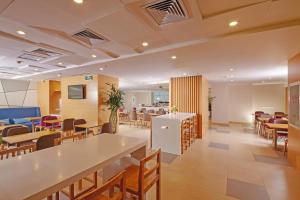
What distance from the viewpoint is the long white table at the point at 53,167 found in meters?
1.00

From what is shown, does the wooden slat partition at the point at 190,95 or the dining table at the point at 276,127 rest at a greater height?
the wooden slat partition at the point at 190,95

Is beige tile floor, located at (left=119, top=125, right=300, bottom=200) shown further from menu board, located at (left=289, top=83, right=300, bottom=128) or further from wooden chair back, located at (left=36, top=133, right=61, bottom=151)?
wooden chair back, located at (left=36, top=133, right=61, bottom=151)

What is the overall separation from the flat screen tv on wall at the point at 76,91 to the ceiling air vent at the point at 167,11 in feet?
17.8

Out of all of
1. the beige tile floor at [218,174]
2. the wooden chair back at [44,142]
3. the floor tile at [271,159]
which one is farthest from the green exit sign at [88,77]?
the floor tile at [271,159]

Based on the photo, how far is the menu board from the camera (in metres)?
3.40

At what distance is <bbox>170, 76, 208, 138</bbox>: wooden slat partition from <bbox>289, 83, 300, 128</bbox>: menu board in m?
2.83

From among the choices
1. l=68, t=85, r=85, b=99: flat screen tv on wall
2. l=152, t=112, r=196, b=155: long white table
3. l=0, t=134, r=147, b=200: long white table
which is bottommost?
l=152, t=112, r=196, b=155: long white table

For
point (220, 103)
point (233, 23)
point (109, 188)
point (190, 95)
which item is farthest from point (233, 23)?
point (220, 103)

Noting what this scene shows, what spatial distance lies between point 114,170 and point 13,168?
1.07m

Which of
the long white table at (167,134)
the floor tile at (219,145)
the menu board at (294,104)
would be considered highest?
the menu board at (294,104)

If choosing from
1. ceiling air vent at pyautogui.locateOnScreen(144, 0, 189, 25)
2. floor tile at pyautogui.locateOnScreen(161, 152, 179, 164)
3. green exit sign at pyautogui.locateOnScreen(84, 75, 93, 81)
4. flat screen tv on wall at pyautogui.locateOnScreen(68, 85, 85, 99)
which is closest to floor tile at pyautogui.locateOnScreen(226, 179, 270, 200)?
floor tile at pyautogui.locateOnScreen(161, 152, 179, 164)

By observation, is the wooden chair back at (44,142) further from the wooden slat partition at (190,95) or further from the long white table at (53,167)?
the wooden slat partition at (190,95)

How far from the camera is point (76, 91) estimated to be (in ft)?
22.8

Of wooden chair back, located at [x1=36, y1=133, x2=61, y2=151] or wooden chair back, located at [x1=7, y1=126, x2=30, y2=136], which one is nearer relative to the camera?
wooden chair back, located at [x1=36, y1=133, x2=61, y2=151]
